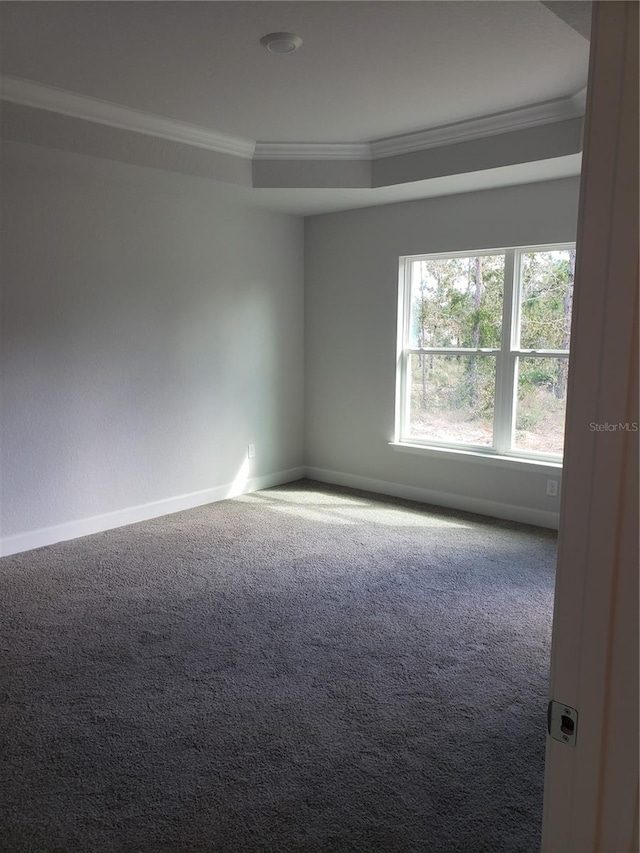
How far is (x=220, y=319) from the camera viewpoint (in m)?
5.17

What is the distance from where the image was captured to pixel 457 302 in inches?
198

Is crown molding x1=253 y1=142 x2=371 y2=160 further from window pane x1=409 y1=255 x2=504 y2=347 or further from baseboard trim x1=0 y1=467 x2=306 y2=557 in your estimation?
baseboard trim x1=0 y1=467 x2=306 y2=557

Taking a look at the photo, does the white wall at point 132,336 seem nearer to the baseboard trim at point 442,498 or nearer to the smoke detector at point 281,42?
the baseboard trim at point 442,498

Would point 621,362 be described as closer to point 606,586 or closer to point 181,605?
point 606,586

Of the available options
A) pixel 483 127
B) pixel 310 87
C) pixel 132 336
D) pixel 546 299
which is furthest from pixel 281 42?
pixel 546 299

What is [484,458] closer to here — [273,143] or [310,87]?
[273,143]

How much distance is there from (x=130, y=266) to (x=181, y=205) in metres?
0.64

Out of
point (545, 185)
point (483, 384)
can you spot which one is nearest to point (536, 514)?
point (483, 384)

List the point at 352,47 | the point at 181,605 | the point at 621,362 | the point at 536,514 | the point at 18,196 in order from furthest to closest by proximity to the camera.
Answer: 1. the point at 536,514
2. the point at 18,196
3. the point at 181,605
4. the point at 352,47
5. the point at 621,362

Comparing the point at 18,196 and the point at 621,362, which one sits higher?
the point at 18,196

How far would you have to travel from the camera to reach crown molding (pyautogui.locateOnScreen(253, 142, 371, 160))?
4.43m

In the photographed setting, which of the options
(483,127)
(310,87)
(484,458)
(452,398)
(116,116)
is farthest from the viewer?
(452,398)

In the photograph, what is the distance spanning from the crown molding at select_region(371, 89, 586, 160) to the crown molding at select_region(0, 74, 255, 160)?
96cm

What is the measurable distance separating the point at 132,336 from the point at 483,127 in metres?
2.64
